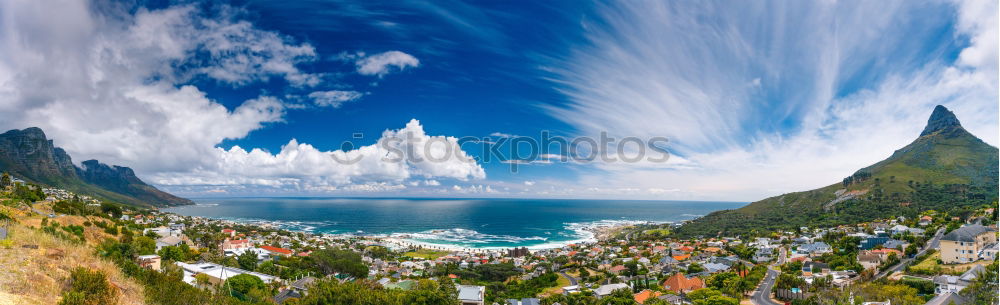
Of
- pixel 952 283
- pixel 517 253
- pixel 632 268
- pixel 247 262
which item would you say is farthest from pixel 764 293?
pixel 247 262

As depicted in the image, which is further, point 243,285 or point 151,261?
point 151,261

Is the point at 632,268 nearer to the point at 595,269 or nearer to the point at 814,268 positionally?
the point at 595,269

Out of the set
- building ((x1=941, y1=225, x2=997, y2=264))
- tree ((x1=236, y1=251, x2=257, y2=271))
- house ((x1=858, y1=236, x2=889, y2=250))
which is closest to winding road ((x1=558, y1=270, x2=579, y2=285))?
tree ((x1=236, y1=251, x2=257, y2=271))

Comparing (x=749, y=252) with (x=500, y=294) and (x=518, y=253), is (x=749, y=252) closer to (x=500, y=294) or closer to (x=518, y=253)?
(x=518, y=253)

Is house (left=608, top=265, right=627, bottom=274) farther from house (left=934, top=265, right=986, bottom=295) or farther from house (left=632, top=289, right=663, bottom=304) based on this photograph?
house (left=934, top=265, right=986, bottom=295)

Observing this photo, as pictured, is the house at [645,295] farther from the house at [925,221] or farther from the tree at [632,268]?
the house at [925,221]

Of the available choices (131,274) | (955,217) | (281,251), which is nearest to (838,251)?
(955,217)
